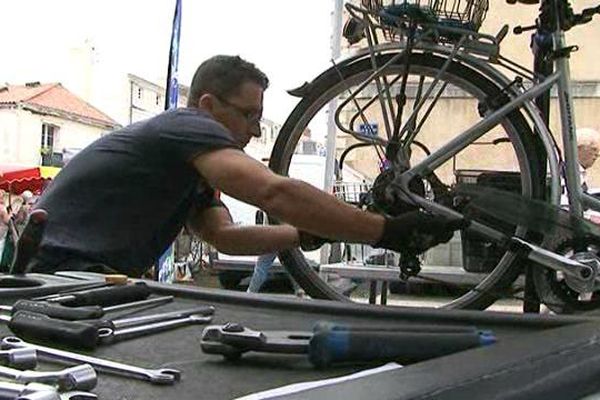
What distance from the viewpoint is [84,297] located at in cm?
98

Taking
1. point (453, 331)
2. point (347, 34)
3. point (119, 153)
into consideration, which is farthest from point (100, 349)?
point (347, 34)

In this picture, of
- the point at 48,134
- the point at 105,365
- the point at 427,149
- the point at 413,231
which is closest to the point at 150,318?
the point at 105,365

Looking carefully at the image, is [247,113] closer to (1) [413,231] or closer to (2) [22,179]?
(1) [413,231]

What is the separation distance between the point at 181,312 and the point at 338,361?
1.14 ft

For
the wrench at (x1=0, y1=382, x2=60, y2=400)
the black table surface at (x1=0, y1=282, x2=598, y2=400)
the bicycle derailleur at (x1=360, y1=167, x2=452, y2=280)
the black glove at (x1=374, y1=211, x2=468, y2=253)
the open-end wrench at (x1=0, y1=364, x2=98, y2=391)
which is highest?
the bicycle derailleur at (x1=360, y1=167, x2=452, y2=280)

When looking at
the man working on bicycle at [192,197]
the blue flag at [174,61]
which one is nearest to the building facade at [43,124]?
the blue flag at [174,61]

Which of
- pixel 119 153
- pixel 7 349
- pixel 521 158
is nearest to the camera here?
pixel 7 349

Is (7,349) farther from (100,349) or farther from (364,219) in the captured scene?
(364,219)

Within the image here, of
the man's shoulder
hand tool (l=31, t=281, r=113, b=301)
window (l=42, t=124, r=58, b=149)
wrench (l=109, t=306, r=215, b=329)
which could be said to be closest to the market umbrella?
the man's shoulder

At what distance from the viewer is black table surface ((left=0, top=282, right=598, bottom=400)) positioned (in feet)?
2.13

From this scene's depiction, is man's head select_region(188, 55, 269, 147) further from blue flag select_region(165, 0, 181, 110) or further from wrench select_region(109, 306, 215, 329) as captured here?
blue flag select_region(165, 0, 181, 110)

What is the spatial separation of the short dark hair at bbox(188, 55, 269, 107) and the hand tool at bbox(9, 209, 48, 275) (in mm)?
627

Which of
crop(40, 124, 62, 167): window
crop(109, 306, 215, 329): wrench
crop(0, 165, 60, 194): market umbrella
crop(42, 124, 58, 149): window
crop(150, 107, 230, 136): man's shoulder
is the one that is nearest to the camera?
crop(109, 306, 215, 329): wrench

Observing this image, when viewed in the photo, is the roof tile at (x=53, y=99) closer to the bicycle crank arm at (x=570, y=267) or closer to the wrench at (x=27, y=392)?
the bicycle crank arm at (x=570, y=267)
